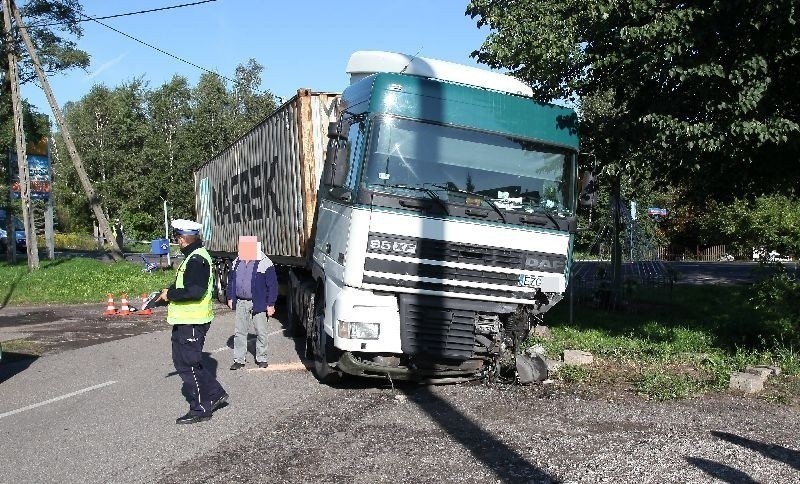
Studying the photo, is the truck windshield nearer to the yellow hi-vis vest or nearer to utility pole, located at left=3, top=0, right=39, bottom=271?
the yellow hi-vis vest

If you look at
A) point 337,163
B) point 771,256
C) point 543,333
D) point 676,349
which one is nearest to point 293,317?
point 543,333

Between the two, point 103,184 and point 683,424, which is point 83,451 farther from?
point 103,184

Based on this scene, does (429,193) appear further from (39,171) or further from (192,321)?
(39,171)

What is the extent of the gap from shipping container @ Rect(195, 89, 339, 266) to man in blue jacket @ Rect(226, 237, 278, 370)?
2.90 feet

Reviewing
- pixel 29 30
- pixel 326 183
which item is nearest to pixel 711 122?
pixel 326 183

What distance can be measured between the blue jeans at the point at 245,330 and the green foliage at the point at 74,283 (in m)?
12.0

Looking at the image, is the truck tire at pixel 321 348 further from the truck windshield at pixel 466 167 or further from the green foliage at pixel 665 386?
the green foliage at pixel 665 386

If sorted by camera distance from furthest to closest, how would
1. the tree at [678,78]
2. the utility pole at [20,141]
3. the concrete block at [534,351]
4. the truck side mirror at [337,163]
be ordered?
the utility pole at [20,141] < the concrete block at [534,351] < the tree at [678,78] < the truck side mirror at [337,163]

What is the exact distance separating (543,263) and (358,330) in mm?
2045

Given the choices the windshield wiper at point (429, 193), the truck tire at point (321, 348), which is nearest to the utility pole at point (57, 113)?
the truck tire at point (321, 348)

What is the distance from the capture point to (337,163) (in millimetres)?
8492

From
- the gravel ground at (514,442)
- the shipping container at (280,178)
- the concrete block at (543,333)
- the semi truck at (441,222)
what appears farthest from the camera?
the concrete block at (543,333)

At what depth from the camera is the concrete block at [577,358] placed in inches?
366

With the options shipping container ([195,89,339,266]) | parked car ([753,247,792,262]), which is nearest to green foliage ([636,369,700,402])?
parked car ([753,247,792,262])
